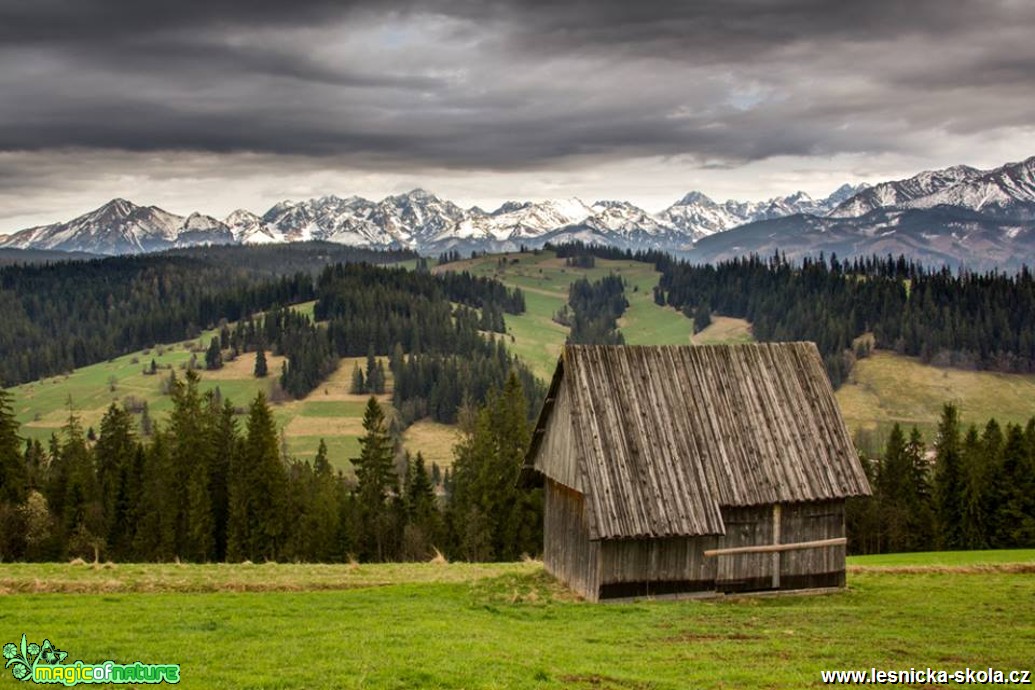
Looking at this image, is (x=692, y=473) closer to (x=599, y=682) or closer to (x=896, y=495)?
(x=599, y=682)

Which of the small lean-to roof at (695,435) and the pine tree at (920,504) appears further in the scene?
Answer: the pine tree at (920,504)

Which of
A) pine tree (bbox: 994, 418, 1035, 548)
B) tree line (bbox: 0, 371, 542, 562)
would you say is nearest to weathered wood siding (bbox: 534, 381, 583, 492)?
tree line (bbox: 0, 371, 542, 562)

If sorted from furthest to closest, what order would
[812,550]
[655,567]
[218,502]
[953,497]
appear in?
[953,497] < [218,502] < [812,550] < [655,567]

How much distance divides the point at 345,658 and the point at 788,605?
16.7 metres

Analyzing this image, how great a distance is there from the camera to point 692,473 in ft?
92.9

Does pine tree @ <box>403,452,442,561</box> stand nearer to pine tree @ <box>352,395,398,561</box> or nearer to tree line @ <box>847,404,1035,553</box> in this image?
pine tree @ <box>352,395,398,561</box>

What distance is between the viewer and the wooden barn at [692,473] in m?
27.5

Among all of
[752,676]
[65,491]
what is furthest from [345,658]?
[65,491]

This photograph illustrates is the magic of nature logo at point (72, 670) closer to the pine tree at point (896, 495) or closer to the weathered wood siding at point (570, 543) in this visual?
the weathered wood siding at point (570, 543)

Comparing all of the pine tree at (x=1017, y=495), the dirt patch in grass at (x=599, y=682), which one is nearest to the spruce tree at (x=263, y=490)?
the dirt patch in grass at (x=599, y=682)

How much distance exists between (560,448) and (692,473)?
5.14m

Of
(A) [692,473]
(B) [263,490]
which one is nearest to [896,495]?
(A) [692,473]

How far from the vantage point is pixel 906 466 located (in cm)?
7706

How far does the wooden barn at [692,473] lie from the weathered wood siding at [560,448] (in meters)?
0.08
